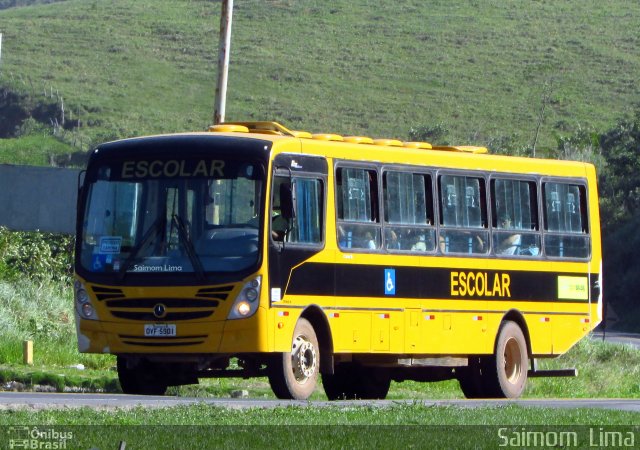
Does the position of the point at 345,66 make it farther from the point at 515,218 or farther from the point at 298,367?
the point at 298,367

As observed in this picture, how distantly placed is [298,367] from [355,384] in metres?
3.63

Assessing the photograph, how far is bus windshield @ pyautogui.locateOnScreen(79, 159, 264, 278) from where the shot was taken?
55.5 ft

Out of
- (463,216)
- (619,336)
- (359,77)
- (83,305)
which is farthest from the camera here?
(359,77)

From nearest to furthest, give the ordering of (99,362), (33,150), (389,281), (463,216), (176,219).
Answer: (176,219), (389,281), (463,216), (99,362), (33,150)

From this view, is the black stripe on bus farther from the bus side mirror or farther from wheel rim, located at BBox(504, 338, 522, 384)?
the bus side mirror

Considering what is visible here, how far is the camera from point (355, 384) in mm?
20938

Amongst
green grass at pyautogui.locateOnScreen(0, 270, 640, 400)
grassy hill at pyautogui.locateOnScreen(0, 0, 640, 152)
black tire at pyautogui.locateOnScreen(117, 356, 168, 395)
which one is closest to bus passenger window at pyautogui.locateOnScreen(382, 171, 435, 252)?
black tire at pyautogui.locateOnScreen(117, 356, 168, 395)

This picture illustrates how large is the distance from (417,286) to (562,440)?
7.29 m

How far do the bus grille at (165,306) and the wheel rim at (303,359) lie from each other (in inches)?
44.8

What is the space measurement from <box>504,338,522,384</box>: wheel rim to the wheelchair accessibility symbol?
8.71 ft

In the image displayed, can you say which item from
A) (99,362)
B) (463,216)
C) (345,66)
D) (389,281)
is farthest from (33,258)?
(345,66)

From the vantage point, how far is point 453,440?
11672 mm

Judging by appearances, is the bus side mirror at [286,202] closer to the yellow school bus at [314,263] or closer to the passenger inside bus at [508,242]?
the yellow school bus at [314,263]

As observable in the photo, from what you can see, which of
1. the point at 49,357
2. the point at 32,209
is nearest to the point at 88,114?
the point at 32,209
